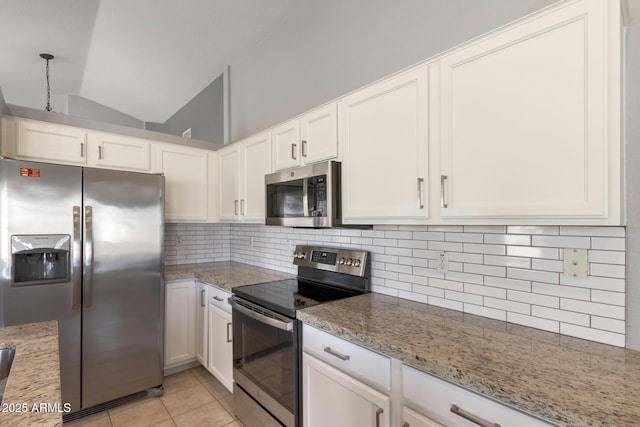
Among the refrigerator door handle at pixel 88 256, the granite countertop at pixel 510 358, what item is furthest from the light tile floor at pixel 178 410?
the granite countertop at pixel 510 358

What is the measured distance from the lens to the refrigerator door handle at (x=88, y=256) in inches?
83.9

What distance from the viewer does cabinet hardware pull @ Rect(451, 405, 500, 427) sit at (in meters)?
0.91

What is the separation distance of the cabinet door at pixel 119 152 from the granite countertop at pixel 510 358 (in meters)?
2.09

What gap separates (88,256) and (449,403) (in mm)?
2364

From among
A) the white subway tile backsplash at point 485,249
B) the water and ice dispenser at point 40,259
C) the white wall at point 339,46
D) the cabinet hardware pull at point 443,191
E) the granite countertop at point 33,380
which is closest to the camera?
the granite countertop at point 33,380

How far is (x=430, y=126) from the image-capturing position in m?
1.37

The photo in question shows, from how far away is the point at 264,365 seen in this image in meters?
1.85

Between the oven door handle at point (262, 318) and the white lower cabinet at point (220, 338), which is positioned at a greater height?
the oven door handle at point (262, 318)

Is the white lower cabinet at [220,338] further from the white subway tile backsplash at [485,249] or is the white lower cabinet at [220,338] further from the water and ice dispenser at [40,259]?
the white subway tile backsplash at [485,249]

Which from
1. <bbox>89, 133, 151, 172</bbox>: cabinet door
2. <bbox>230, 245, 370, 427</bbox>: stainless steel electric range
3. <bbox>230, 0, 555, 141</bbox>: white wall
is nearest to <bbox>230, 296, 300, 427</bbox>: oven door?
<bbox>230, 245, 370, 427</bbox>: stainless steel electric range

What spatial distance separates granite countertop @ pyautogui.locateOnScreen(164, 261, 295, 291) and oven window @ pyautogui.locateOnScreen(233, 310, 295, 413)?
0.33 meters

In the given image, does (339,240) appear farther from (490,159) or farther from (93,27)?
(93,27)

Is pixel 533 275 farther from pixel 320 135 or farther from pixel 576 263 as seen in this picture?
pixel 320 135

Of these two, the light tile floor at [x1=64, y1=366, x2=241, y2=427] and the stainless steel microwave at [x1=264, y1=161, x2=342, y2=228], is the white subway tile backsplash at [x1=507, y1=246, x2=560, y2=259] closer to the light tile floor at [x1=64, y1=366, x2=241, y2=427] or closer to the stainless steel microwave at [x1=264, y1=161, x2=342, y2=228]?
the stainless steel microwave at [x1=264, y1=161, x2=342, y2=228]
